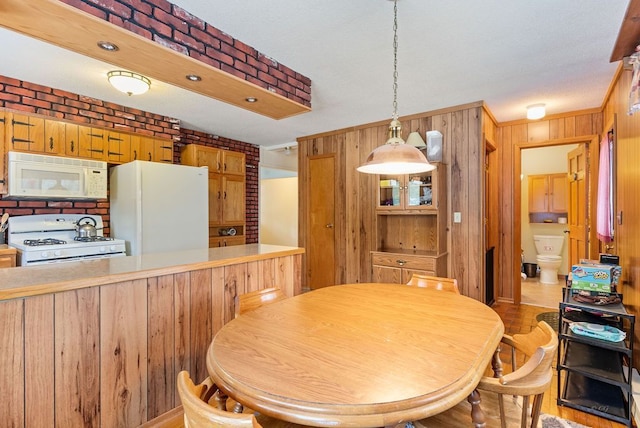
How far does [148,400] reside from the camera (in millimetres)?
1740

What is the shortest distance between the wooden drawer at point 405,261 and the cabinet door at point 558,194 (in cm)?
371

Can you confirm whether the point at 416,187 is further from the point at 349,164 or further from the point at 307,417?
the point at 307,417

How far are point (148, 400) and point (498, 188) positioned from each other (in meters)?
4.21

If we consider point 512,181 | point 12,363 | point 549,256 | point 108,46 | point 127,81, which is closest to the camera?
point 12,363

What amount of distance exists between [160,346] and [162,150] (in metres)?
2.70

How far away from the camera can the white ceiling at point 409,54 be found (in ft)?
5.98

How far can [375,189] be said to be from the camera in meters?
4.07

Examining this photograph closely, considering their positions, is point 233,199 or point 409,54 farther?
point 233,199

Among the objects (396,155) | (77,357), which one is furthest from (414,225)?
(77,357)

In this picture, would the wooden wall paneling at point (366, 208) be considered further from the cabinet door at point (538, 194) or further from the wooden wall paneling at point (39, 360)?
the cabinet door at point (538, 194)

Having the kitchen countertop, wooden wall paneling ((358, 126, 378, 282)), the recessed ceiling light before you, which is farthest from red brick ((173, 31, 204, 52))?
wooden wall paneling ((358, 126, 378, 282))

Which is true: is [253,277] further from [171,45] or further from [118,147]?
[118,147]

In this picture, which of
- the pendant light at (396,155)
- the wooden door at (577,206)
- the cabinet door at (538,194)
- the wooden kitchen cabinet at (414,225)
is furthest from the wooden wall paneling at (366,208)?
the cabinet door at (538,194)

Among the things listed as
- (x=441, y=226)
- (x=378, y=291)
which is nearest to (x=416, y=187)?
(x=441, y=226)
